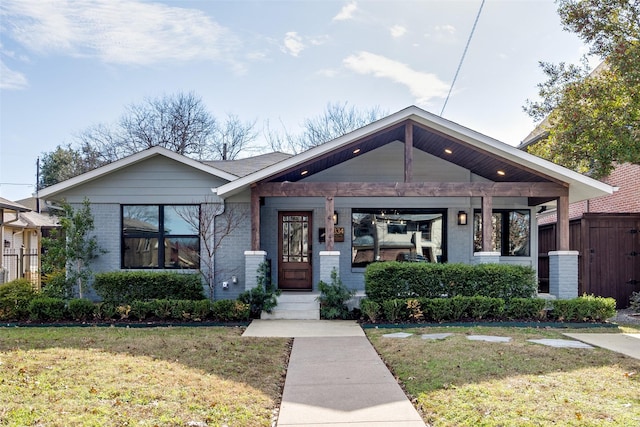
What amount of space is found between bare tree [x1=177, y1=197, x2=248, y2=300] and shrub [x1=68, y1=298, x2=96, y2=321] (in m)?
2.42

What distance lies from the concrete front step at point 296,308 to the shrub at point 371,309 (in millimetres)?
1103

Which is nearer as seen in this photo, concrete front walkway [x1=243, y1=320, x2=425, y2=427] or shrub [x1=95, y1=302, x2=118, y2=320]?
concrete front walkway [x1=243, y1=320, x2=425, y2=427]

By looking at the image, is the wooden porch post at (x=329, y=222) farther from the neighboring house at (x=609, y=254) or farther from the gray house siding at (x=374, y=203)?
the neighboring house at (x=609, y=254)

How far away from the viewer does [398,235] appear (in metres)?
12.1

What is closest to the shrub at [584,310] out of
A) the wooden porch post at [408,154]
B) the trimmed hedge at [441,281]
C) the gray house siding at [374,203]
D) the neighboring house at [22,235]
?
the trimmed hedge at [441,281]

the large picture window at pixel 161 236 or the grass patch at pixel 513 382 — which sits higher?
the large picture window at pixel 161 236

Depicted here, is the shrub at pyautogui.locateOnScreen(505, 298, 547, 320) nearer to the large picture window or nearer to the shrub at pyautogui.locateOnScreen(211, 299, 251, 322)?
the shrub at pyautogui.locateOnScreen(211, 299, 251, 322)

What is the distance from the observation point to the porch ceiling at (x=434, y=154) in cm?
1016

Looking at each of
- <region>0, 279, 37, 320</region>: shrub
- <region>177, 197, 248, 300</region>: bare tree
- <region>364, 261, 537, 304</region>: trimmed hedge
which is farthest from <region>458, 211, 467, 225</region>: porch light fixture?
<region>0, 279, 37, 320</region>: shrub

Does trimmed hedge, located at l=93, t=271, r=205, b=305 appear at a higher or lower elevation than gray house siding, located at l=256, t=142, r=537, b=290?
lower

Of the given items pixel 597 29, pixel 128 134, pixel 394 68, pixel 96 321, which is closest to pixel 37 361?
pixel 96 321

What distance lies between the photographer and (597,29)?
10.2 metres

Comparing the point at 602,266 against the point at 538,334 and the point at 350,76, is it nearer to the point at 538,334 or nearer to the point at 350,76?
the point at 538,334

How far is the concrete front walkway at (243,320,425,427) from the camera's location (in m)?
4.30
